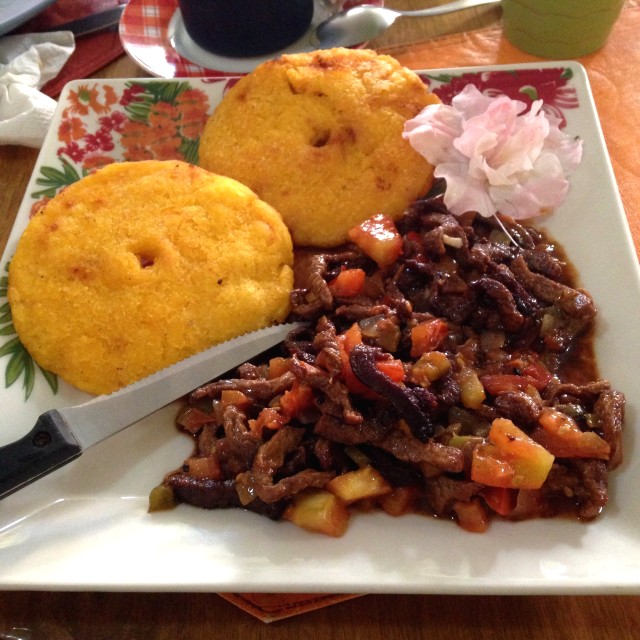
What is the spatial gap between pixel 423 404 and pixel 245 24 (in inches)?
105

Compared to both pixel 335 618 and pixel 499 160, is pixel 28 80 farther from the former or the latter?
pixel 335 618

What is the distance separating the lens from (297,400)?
1951 mm

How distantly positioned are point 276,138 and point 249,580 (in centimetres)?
183

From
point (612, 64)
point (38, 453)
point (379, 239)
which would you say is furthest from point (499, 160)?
point (38, 453)

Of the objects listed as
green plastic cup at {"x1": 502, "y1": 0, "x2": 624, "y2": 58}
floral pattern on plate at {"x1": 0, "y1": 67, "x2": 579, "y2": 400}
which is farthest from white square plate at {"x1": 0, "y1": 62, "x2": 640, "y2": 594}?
green plastic cup at {"x1": 502, "y1": 0, "x2": 624, "y2": 58}

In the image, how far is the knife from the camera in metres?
1.74

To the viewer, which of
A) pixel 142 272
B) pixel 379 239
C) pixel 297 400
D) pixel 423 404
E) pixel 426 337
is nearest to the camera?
pixel 423 404

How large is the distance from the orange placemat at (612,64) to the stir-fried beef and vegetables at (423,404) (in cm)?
91

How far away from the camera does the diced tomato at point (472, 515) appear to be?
68.6 inches

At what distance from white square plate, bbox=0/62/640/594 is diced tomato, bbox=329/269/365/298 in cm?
79

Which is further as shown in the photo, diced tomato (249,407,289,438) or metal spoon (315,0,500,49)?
metal spoon (315,0,500,49)

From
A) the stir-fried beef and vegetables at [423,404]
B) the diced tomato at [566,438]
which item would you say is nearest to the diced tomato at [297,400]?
the stir-fried beef and vegetables at [423,404]

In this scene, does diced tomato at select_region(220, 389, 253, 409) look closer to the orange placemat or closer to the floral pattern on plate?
the floral pattern on plate

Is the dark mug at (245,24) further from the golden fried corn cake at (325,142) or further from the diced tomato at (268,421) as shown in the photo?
the diced tomato at (268,421)
